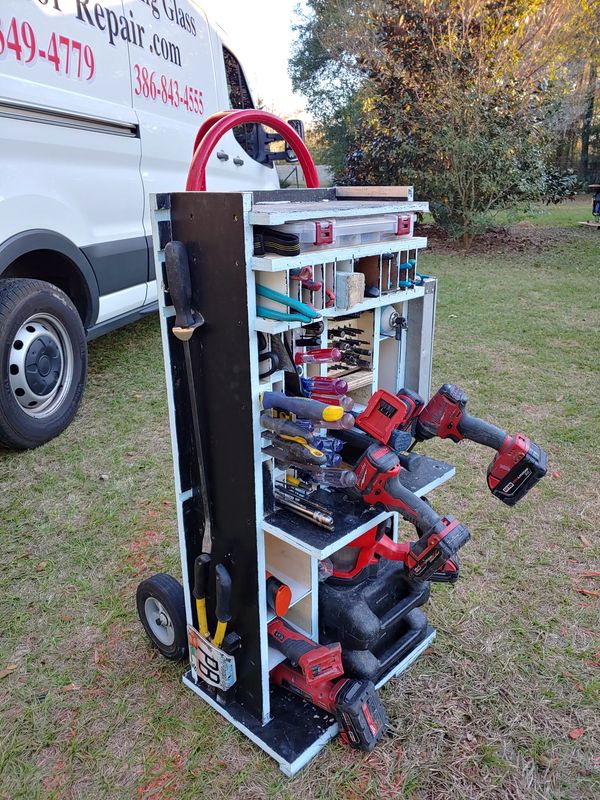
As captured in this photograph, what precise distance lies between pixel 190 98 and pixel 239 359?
3986mm

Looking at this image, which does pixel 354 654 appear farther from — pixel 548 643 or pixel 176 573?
pixel 176 573

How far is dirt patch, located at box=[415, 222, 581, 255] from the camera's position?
1019cm

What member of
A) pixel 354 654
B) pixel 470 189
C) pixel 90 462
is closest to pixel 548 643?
pixel 354 654

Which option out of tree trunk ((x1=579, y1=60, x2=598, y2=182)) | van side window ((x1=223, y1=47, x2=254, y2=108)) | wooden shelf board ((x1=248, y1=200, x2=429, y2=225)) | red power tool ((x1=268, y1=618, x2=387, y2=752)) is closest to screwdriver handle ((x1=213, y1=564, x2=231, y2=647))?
red power tool ((x1=268, y1=618, x2=387, y2=752))

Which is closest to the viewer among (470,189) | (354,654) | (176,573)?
(354,654)

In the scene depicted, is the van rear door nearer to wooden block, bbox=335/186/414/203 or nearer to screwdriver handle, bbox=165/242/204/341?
wooden block, bbox=335/186/414/203

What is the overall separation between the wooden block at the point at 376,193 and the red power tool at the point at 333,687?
146 centimetres

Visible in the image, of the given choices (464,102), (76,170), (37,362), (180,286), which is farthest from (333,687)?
(464,102)

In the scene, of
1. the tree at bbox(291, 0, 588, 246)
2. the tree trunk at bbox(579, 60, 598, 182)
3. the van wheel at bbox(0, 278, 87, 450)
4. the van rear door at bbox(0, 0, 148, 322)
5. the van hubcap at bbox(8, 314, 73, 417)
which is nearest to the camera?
the van rear door at bbox(0, 0, 148, 322)

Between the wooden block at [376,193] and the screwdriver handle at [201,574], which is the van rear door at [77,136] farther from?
the screwdriver handle at [201,574]

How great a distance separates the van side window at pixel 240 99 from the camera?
5418 millimetres

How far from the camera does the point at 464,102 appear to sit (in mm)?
9172

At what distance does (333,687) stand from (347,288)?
3.78 ft

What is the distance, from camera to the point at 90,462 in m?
3.31
